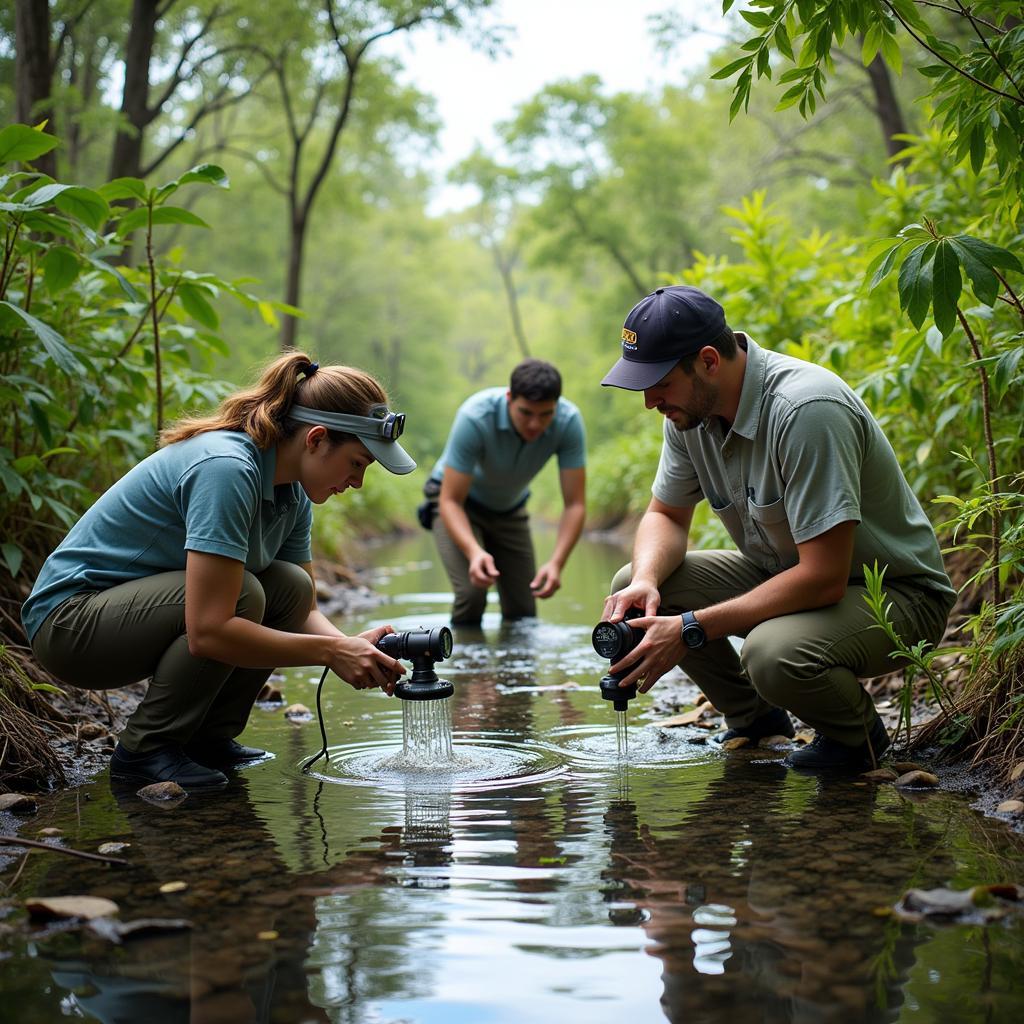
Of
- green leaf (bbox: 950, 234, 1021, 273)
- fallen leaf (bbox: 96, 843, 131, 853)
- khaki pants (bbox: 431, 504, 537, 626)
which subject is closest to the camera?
fallen leaf (bbox: 96, 843, 131, 853)

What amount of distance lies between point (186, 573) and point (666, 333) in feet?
5.42

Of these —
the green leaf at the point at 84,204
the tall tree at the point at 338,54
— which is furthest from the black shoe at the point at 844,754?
the tall tree at the point at 338,54

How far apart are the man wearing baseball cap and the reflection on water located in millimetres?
332

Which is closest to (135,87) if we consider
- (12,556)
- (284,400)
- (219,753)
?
(12,556)

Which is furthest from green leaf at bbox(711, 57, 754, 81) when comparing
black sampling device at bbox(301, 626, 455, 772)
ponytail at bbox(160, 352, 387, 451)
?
black sampling device at bbox(301, 626, 455, 772)

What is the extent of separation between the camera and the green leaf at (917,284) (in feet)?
10.6

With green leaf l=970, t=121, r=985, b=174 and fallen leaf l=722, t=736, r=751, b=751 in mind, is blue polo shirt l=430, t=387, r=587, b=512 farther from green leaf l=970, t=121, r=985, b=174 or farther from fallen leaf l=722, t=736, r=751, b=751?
green leaf l=970, t=121, r=985, b=174

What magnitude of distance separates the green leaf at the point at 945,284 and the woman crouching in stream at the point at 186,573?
1.64 metres

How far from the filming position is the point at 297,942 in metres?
2.35

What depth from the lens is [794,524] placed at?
3.56m

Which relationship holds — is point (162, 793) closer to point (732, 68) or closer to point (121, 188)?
point (121, 188)

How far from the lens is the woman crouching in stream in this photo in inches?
139

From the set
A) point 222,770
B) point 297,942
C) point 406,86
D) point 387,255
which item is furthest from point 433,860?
point 387,255

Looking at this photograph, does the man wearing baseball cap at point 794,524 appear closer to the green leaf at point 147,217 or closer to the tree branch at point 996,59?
the tree branch at point 996,59
